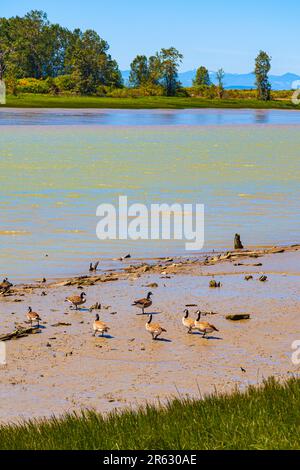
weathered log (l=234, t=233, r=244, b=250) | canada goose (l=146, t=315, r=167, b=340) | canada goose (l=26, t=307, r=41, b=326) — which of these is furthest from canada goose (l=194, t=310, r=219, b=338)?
weathered log (l=234, t=233, r=244, b=250)

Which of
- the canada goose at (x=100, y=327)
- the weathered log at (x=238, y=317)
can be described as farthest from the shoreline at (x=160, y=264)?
the weathered log at (x=238, y=317)

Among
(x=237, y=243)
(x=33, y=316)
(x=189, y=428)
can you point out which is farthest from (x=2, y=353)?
(x=237, y=243)

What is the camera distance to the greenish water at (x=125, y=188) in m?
27.3

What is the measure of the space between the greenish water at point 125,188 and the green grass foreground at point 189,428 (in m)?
12.7

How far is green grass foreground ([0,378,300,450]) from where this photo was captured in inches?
357

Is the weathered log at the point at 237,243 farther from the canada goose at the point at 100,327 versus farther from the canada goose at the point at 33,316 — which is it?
the canada goose at the point at 100,327

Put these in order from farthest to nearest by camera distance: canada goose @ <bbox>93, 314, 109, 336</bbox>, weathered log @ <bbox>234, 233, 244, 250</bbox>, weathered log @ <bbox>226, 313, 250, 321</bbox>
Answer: weathered log @ <bbox>234, 233, 244, 250</bbox>
weathered log @ <bbox>226, 313, 250, 321</bbox>
canada goose @ <bbox>93, 314, 109, 336</bbox>

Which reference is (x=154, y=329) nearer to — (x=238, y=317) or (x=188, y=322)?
(x=188, y=322)

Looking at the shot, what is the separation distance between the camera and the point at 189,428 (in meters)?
9.55

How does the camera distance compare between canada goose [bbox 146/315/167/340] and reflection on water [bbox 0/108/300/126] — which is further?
reflection on water [bbox 0/108/300/126]

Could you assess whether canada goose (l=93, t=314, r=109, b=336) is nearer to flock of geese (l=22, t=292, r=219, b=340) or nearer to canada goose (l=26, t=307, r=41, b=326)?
flock of geese (l=22, t=292, r=219, b=340)

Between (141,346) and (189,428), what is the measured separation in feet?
21.4

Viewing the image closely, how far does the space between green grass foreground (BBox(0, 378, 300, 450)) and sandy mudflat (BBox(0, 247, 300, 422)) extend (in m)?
1.88

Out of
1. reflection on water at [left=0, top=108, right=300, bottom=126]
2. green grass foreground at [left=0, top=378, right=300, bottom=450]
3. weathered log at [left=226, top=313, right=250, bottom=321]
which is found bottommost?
weathered log at [left=226, top=313, right=250, bottom=321]
